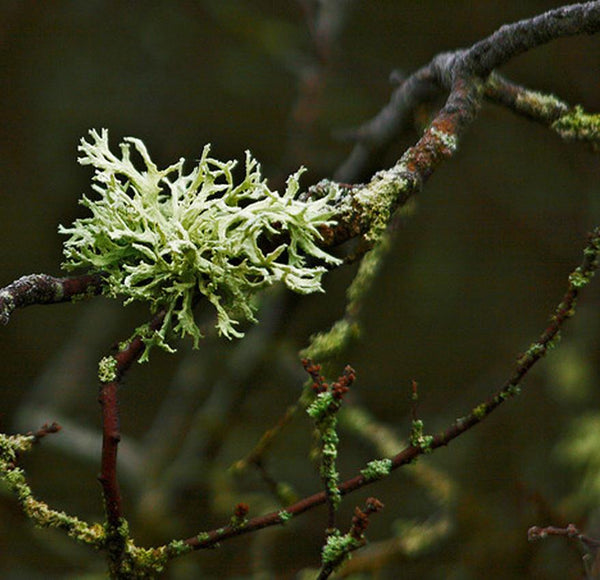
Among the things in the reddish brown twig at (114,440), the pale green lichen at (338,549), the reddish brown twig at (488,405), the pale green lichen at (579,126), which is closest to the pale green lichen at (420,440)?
the reddish brown twig at (488,405)

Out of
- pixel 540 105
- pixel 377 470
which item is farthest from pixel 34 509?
pixel 540 105

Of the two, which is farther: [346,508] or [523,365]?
[346,508]

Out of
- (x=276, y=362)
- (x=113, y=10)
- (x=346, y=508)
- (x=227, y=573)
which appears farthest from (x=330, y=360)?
(x=113, y=10)

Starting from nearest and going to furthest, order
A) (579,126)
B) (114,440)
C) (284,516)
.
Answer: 1. (114,440)
2. (284,516)
3. (579,126)

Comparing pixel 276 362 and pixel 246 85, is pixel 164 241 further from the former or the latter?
pixel 246 85

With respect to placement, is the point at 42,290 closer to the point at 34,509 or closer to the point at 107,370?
the point at 107,370

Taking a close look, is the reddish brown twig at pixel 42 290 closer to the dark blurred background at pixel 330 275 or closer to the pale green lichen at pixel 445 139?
the pale green lichen at pixel 445 139

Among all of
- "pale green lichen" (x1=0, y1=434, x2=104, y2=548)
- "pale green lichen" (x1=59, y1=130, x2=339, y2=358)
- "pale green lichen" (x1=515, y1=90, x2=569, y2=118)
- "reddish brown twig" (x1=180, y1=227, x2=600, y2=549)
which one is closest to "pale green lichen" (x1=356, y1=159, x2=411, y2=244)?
"pale green lichen" (x1=59, y1=130, x2=339, y2=358)
